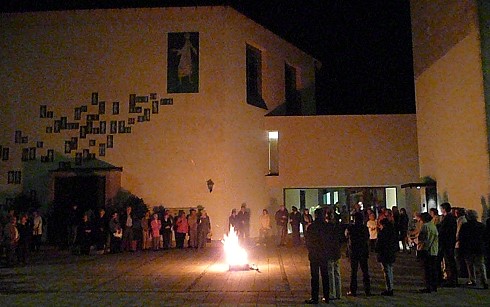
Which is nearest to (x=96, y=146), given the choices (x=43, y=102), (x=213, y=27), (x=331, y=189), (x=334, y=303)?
(x=43, y=102)

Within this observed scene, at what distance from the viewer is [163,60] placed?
875 inches

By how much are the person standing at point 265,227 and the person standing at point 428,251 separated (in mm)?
11781

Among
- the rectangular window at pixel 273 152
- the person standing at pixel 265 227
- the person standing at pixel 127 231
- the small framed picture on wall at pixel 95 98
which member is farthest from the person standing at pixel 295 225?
the small framed picture on wall at pixel 95 98

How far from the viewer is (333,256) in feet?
32.4

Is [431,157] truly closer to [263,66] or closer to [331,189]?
[331,189]

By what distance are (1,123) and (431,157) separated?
56.1 ft

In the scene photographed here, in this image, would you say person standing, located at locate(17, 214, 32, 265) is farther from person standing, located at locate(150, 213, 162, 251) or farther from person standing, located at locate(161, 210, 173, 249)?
person standing, located at locate(161, 210, 173, 249)

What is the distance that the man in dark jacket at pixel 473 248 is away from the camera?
37.0ft

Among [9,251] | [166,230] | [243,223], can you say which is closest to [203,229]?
[166,230]

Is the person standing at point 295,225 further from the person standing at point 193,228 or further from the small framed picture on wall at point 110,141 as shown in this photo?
the small framed picture on wall at point 110,141

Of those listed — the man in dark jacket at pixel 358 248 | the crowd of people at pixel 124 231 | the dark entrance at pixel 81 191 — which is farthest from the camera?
the dark entrance at pixel 81 191

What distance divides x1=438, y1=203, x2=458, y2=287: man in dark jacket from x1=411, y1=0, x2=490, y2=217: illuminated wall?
331 centimetres

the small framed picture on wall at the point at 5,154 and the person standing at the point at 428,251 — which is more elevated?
the small framed picture on wall at the point at 5,154

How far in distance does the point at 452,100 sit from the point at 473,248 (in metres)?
6.74
